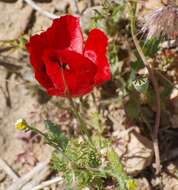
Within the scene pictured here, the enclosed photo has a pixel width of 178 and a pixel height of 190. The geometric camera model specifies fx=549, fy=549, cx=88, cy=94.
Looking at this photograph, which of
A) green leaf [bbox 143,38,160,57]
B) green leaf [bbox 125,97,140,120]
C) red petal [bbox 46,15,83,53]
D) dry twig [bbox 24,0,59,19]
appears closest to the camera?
red petal [bbox 46,15,83,53]

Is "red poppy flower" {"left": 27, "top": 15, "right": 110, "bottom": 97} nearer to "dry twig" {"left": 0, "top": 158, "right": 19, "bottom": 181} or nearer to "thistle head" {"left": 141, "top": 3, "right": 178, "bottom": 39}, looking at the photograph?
"thistle head" {"left": 141, "top": 3, "right": 178, "bottom": 39}

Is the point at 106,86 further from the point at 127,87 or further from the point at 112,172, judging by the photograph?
the point at 112,172

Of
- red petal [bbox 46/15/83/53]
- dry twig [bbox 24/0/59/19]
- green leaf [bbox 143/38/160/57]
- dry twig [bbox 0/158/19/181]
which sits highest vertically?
dry twig [bbox 24/0/59/19]

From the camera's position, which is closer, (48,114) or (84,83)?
(84,83)

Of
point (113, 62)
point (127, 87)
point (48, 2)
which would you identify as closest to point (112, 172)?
point (127, 87)

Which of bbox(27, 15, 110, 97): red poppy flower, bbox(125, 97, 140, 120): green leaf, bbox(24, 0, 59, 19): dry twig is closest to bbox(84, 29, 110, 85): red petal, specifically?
bbox(27, 15, 110, 97): red poppy flower

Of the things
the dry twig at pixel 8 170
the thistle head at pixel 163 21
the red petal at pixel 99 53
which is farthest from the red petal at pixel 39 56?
the dry twig at pixel 8 170

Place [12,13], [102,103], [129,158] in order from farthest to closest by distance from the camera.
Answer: [12,13] → [102,103] → [129,158]

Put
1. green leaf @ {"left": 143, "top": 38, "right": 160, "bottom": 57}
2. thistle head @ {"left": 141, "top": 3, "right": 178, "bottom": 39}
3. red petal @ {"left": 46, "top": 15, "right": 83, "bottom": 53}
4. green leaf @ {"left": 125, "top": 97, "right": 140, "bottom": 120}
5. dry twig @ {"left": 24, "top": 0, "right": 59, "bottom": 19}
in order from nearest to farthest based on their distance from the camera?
thistle head @ {"left": 141, "top": 3, "right": 178, "bottom": 39}, red petal @ {"left": 46, "top": 15, "right": 83, "bottom": 53}, green leaf @ {"left": 143, "top": 38, "right": 160, "bottom": 57}, green leaf @ {"left": 125, "top": 97, "right": 140, "bottom": 120}, dry twig @ {"left": 24, "top": 0, "right": 59, "bottom": 19}
